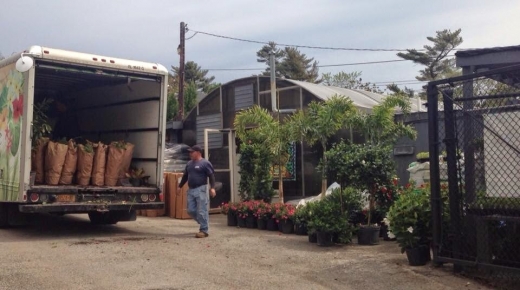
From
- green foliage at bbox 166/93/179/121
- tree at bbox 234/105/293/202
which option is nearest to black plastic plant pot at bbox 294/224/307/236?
tree at bbox 234/105/293/202

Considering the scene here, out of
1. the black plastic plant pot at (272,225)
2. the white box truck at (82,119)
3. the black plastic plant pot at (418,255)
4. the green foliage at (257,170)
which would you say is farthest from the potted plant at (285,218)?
the black plastic plant pot at (418,255)

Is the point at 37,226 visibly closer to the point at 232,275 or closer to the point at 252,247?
the point at 252,247

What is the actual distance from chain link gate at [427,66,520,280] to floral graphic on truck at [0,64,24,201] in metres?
6.70

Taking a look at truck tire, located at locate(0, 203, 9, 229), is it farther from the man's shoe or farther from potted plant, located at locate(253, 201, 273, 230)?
potted plant, located at locate(253, 201, 273, 230)

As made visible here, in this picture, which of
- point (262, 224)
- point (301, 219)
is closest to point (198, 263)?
point (301, 219)

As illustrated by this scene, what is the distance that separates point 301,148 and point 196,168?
503 centimetres

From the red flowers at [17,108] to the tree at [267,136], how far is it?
16.1 feet

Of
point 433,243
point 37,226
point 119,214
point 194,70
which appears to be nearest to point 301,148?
point 119,214

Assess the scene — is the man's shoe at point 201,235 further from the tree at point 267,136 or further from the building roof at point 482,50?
the building roof at point 482,50

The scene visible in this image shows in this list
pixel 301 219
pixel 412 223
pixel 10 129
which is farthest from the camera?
pixel 10 129

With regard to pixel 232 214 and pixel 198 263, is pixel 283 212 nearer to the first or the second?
pixel 232 214

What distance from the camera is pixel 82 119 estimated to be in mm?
13555

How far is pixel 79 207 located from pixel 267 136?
4.18 m

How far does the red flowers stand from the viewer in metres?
9.94
